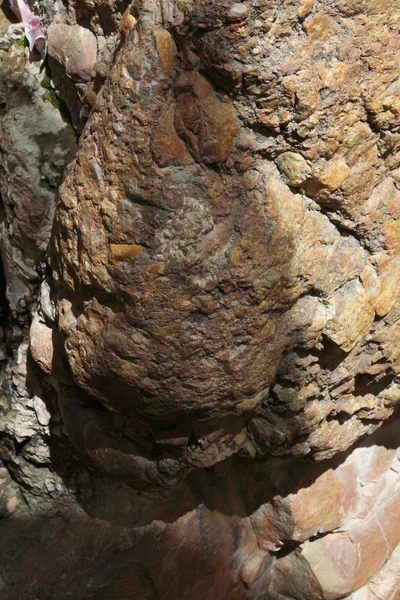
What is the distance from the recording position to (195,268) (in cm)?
76

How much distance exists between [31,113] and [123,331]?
0.44 m

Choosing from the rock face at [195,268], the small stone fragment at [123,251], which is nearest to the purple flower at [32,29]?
the rock face at [195,268]

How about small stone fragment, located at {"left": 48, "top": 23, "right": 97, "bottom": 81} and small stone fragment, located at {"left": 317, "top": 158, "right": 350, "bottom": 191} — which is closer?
small stone fragment, located at {"left": 317, "top": 158, "right": 350, "bottom": 191}

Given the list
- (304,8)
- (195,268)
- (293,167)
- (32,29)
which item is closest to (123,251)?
(195,268)

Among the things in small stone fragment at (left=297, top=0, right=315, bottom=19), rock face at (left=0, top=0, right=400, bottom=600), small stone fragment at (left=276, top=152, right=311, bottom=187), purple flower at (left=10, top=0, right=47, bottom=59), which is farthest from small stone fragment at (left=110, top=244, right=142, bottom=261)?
purple flower at (left=10, top=0, right=47, bottom=59)

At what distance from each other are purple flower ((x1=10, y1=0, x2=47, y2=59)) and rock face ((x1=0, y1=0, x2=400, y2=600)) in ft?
0.11

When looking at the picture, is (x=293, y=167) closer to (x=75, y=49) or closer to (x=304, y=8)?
(x=304, y=8)

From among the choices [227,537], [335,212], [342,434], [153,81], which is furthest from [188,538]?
[153,81]

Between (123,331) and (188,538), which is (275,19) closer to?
(123,331)

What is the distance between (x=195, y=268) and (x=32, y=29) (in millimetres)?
547

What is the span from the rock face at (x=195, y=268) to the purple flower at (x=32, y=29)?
0.11 ft

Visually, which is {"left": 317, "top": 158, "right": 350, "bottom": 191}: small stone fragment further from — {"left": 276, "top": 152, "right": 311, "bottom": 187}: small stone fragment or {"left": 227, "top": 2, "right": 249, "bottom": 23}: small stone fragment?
{"left": 227, "top": 2, "right": 249, "bottom": 23}: small stone fragment

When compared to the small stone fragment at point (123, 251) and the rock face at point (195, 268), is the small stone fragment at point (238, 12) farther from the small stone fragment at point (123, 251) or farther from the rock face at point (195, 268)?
the small stone fragment at point (123, 251)

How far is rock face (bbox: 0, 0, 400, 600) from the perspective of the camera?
726mm
